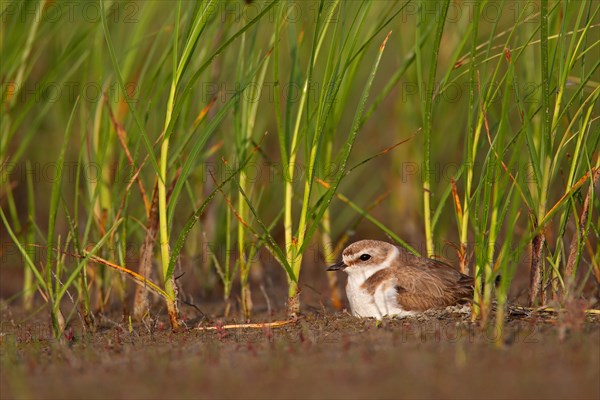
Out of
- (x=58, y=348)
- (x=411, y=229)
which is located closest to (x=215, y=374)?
(x=58, y=348)

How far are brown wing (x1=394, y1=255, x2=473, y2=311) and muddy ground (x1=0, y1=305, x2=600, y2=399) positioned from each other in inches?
9.8

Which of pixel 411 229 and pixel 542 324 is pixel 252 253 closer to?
A: pixel 542 324

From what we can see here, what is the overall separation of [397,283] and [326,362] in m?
1.58

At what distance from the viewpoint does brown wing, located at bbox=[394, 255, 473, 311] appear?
5.08 metres

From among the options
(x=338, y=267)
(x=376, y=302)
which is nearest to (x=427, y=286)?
(x=376, y=302)

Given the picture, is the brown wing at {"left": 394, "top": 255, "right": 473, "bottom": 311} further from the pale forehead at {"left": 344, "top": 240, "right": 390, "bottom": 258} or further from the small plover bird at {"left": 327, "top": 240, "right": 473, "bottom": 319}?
the pale forehead at {"left": 344, "top": 240, "right": 390, "bottom": 258}

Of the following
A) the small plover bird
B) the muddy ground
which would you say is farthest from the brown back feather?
the muddy ground

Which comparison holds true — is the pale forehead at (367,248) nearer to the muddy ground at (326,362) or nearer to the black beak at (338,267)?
the black beak at (338,267)

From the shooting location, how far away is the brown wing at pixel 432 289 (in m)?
5.08

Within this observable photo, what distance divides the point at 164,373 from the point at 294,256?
1399 millimetres

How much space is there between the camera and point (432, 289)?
5.11 meters

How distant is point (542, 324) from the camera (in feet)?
14.4

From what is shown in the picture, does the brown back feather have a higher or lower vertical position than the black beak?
lower

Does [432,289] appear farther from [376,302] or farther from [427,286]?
[376,302]
